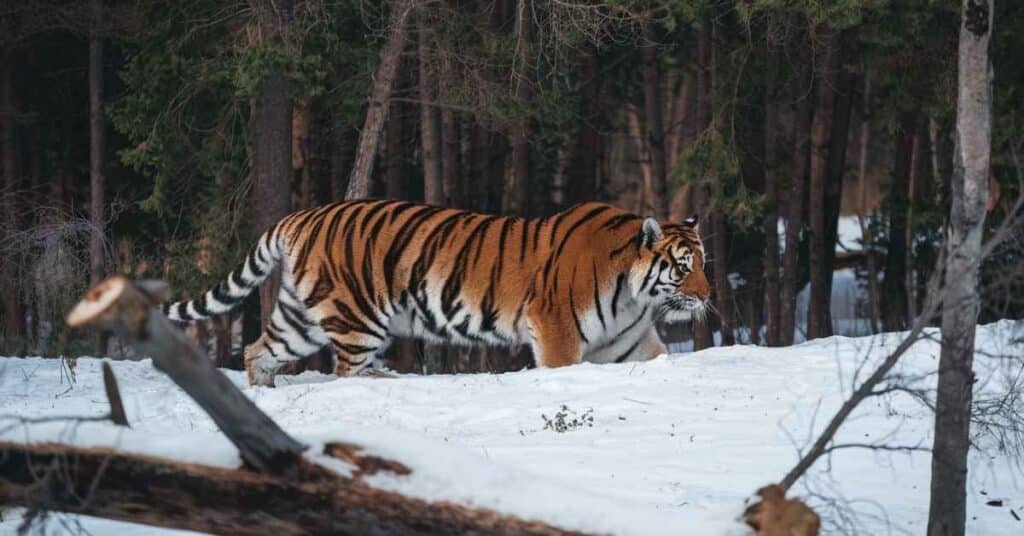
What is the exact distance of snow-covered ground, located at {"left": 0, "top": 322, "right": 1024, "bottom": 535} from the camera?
15.7 feet

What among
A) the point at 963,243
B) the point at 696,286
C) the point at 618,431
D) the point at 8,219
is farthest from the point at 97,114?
the point at 963,243

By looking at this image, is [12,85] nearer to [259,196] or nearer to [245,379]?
[259,196]

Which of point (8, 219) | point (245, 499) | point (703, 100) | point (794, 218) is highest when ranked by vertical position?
point (703, 100)

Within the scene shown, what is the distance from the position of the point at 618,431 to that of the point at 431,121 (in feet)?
23.6

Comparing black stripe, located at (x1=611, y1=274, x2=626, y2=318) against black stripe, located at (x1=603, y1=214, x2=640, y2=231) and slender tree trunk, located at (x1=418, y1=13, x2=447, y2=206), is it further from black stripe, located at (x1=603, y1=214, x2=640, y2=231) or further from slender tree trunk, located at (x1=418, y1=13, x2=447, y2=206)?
slender tree trunk, located at (x1=418, y1=13, x2=447, y2=206)

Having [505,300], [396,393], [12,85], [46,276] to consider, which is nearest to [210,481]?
[396,393]

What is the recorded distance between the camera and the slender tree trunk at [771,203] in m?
15.3

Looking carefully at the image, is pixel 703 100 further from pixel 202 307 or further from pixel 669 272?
pixel 202 307

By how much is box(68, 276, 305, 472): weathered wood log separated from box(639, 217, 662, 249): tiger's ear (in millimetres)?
6395

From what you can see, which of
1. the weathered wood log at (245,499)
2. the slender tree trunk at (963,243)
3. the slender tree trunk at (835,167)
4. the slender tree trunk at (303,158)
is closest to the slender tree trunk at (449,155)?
the slender tree trunk at (303,158)

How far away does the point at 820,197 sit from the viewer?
51.0 feet

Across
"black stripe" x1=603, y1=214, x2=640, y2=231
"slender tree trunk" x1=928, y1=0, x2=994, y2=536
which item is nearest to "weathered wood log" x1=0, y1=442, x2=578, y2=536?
"slender tree trunk" x1=928, y1=0, x2=994, y2=536

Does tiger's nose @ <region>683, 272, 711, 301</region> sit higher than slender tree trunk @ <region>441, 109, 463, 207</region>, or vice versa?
slender tree trunk @ <region>441, 109, 463, 207</region>

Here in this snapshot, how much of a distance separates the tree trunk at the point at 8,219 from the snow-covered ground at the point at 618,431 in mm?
2838
